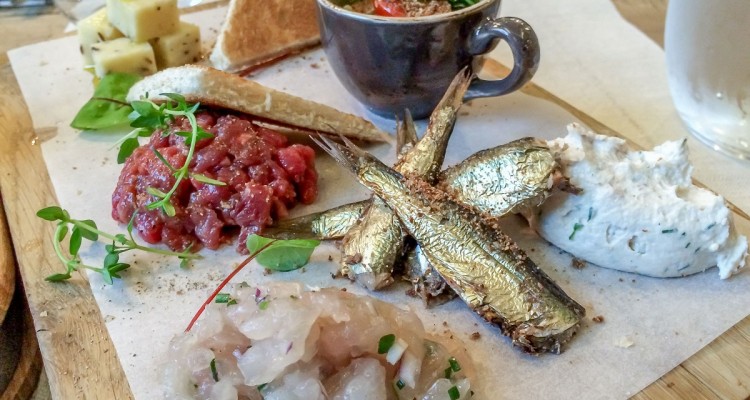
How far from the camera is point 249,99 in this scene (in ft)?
6.83

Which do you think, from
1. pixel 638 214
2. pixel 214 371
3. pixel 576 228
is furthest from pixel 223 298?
pixel 638 214

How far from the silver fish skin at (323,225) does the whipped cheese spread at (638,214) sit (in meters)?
0.51

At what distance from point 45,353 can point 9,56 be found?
165 centimetres

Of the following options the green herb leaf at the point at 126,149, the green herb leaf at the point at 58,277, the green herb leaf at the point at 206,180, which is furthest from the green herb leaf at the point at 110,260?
the green herb leaf at the point at 126,149

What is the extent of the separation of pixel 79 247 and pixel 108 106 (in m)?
0.74

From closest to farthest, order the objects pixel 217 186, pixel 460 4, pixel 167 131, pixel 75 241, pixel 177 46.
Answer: pixel 75 241
pixel 217 186
pixel 167 131
pixel 460 4
pixel 177 46

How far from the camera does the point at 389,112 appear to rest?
2.40 m

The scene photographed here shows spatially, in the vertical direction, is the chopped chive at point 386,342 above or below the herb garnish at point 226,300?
below

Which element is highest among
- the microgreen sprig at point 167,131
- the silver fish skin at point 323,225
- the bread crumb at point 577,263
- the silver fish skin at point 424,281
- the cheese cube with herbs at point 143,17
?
the cheese cube with herbs at point 143,17

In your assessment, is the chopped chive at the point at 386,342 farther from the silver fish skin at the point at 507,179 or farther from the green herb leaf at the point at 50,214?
the green herb leaf at the point at 50,214

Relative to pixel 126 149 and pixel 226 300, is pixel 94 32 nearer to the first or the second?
pixel 126 149

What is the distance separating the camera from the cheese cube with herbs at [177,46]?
2.62 metres

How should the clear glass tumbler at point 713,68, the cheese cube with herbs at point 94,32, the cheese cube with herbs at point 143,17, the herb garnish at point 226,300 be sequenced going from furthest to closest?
the cheese cube with herbs at point 94,32
the cheese cube with herbs at point 143,17
the clear glass tumbler at point 713,68
the herb garnish at point 226,300

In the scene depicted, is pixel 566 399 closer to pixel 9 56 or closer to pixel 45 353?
pixel 45 353
